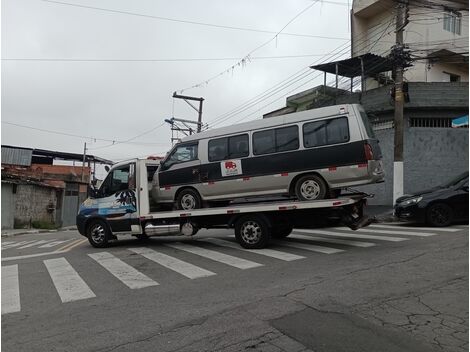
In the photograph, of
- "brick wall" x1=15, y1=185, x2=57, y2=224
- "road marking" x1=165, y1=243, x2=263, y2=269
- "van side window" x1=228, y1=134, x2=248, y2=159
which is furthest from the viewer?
"brick wall" x1=15, y1=185, x2=57, y2=224

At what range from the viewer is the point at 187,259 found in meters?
10.1

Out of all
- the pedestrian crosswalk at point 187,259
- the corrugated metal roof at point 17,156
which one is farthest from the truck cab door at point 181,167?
the corrugated metal roof at point 17,156

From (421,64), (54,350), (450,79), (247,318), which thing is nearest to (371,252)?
(247,318)

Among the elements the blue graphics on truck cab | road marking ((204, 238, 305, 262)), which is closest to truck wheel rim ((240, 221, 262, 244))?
road marking ((204, 238, 305, 262))

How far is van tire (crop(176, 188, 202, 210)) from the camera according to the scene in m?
11.7

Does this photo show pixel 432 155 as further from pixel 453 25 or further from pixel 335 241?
pixel 453 25

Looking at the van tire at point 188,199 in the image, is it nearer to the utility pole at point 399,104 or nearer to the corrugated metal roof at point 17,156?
the utility pole at point 399,104

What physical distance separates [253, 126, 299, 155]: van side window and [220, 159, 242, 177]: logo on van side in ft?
1.70

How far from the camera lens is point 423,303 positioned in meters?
5.89

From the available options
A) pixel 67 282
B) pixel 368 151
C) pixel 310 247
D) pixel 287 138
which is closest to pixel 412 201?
pixel 310 247

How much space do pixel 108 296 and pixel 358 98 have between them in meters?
19.0

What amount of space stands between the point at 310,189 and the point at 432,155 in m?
13.1

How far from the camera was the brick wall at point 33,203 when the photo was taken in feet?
91.7

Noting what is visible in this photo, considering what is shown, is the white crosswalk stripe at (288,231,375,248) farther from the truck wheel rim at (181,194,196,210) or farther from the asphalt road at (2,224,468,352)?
the truck wheel rim at (181,194,196,210)
